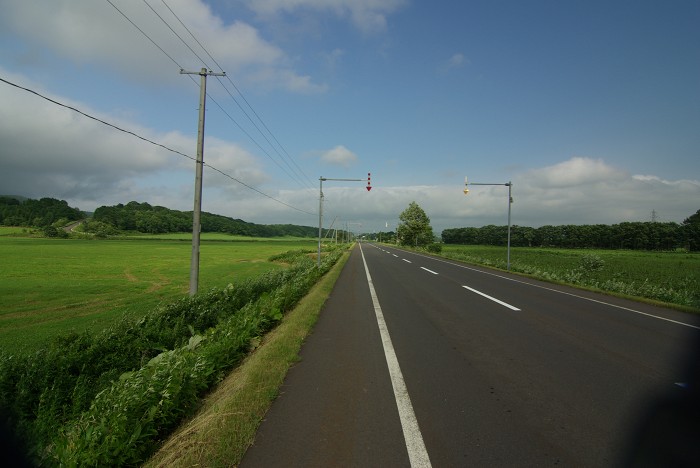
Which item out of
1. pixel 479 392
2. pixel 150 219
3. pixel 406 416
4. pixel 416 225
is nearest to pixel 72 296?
pixel 406 416

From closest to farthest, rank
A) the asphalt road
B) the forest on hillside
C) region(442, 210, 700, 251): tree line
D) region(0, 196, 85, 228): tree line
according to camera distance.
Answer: the asphalt road < region(442, 210, 700, 251): tree line < the forest on hillside < region(0, 196, 85, 228): tree line

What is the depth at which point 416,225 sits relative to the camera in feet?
214

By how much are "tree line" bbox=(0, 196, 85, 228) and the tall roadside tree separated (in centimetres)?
10524

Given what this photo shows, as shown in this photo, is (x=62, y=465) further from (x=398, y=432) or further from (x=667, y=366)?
(x=667, y=366)

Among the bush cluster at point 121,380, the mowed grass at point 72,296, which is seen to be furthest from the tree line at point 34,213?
the bush cluster at point 121,380

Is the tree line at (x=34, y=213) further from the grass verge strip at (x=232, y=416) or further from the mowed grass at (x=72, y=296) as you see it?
the grass verge strip at (x=232, y=416)

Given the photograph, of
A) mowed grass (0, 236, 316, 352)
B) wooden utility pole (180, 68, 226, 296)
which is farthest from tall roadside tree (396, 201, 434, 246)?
wooden utility pole (180, 68, 226, 296)

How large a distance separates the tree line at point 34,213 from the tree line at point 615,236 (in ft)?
476

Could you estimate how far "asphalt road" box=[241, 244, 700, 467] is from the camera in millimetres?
2947

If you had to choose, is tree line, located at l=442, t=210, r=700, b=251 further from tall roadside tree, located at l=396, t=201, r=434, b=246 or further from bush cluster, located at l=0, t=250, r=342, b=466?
bush cluster, located at l=0, t=250, r=342, b=466

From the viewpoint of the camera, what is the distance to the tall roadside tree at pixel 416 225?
65312mm

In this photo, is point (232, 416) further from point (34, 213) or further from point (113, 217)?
point (34, 213)

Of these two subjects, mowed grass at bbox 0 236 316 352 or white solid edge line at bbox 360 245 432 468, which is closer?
white solid edge line at bbox 360 245 432 468

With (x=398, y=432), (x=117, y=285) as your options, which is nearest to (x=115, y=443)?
(x=398, y=432)
